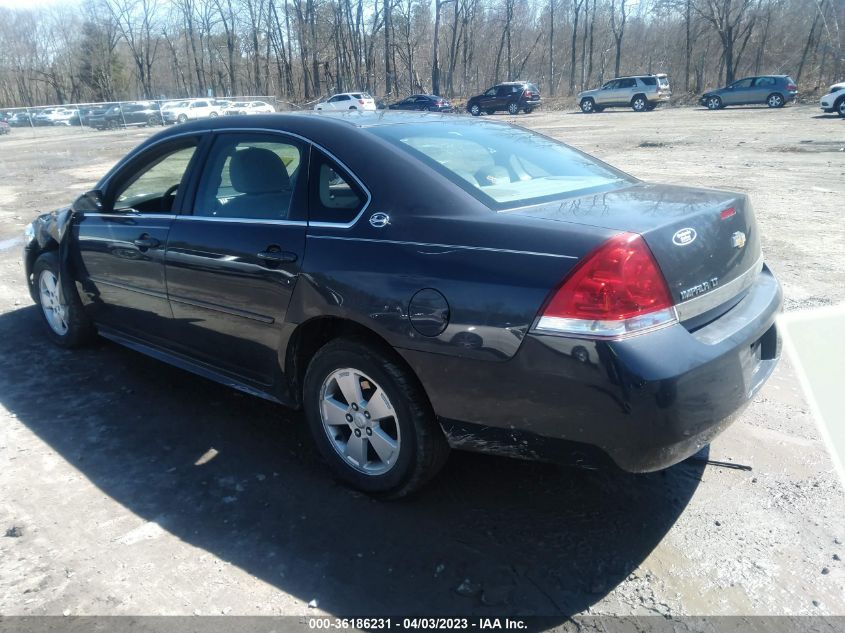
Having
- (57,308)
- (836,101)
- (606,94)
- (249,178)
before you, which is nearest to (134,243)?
(249,178)

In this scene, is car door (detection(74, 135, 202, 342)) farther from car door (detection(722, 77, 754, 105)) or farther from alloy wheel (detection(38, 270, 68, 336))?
car door (detection(722, 77, 754, 105))

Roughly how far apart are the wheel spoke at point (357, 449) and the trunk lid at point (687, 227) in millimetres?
1258

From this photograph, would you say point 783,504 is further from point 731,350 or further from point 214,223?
point 214,223

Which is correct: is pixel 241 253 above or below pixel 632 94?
below

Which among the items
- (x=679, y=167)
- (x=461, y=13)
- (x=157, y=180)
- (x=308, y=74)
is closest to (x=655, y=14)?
(x=461, y=13)

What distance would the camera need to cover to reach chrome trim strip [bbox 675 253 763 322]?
2.47m

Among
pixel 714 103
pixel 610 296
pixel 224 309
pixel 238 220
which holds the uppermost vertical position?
pixel 714 103

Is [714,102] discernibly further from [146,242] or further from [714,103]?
[146,242]

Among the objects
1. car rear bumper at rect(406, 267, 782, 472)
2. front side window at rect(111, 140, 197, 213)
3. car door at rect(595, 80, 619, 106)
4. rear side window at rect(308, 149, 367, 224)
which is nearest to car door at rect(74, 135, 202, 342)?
front side window at rect(111, 140, 197, 213)

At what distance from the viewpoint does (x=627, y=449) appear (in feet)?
7.77

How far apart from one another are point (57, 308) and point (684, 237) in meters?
4.52

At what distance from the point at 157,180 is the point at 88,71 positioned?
78.7 meters

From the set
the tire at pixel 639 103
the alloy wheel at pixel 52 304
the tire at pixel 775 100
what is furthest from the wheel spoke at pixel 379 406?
the tire at pixel 639 103

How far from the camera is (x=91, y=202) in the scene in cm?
449
